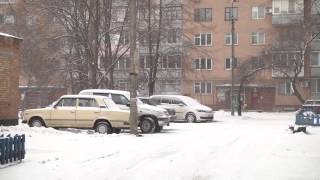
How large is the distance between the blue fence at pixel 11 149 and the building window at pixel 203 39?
A: 50255 millimetres

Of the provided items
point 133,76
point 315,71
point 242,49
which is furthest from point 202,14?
point 133,76

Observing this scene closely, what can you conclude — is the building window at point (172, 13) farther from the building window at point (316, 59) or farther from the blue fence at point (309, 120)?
the building window at point (316, 59)

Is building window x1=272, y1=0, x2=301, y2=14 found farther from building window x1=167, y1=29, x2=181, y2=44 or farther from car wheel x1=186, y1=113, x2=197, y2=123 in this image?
car wheel x1=186, y1=113, x2=197, y2=123

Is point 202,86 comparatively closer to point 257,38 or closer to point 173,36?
point 257,38

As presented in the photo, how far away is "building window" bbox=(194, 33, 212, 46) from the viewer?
6303cm

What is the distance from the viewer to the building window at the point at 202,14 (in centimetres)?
6344

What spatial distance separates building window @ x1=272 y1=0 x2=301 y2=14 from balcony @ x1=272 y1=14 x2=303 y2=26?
0.42m

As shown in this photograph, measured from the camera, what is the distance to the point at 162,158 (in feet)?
48.0

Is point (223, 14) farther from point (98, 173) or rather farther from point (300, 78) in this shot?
point (98, 173)

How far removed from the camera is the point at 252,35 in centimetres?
6181

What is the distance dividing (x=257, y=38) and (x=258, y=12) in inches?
104

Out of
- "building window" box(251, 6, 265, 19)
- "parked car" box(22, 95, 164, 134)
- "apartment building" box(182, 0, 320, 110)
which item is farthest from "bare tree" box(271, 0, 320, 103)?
"parked car" box(22, 95, 164, 134)

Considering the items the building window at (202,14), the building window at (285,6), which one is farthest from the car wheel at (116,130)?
the building window at (202,14)

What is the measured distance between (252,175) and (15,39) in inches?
582
